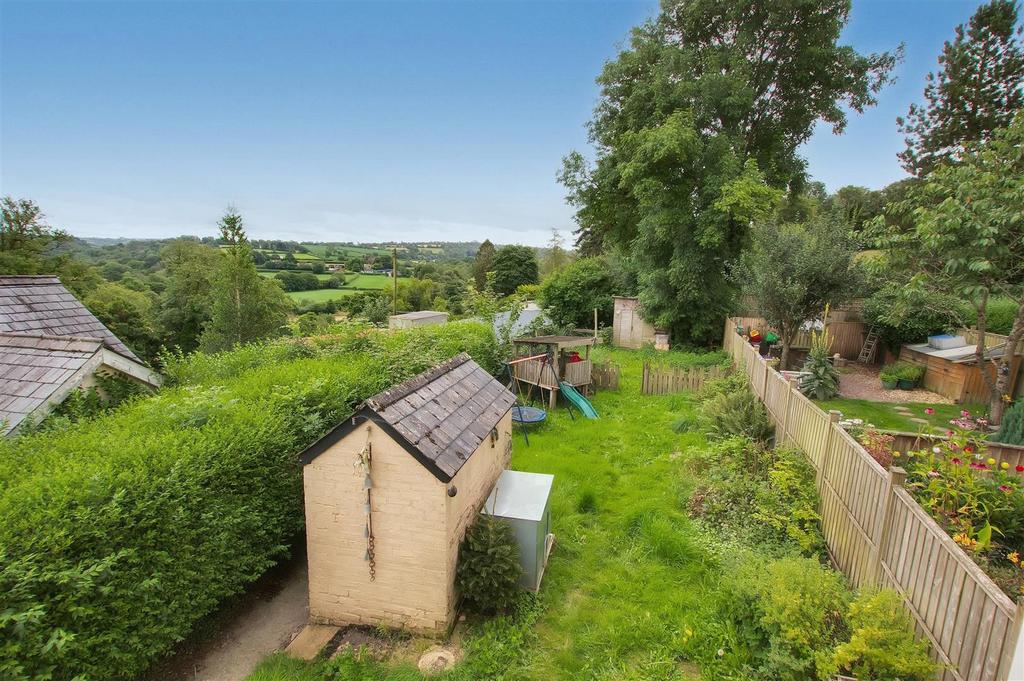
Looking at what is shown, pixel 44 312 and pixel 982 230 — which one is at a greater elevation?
pixel 982 230

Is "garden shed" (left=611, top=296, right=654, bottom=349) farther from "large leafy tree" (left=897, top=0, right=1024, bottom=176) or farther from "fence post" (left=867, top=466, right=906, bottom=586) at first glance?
"fence post" (left=867, top=466, right=906, bottom=586)

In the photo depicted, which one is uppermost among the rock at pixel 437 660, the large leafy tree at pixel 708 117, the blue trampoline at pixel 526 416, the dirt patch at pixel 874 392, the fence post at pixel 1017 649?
the large leafy tree at pixel 708 117

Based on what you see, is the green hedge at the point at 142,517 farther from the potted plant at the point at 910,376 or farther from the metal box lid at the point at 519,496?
the potted plant at the point at 910,376

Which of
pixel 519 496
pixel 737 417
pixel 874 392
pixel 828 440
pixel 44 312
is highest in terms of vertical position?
pixel 44 312

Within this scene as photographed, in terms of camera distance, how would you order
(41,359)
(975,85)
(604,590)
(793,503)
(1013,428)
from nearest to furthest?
1. (604,590)
2. (793,503)
3. (41,359)
4. (1013,428)
5. (975,85)

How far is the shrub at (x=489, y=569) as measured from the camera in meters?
5.37

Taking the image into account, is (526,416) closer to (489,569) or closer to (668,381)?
(668,381)

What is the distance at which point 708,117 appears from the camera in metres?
19.3

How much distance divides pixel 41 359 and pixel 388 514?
6366mm

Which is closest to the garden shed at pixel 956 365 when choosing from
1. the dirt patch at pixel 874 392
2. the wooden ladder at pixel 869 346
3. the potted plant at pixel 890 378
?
the dirt patch at pixel 874 392

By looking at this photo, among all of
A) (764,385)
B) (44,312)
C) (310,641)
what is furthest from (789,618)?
(44,312)

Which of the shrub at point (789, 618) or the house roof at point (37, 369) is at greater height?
the house roof at point (37, 369)

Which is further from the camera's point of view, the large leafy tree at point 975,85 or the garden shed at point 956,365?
the large leafy tree at point 975,85

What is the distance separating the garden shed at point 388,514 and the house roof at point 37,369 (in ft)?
13.9
